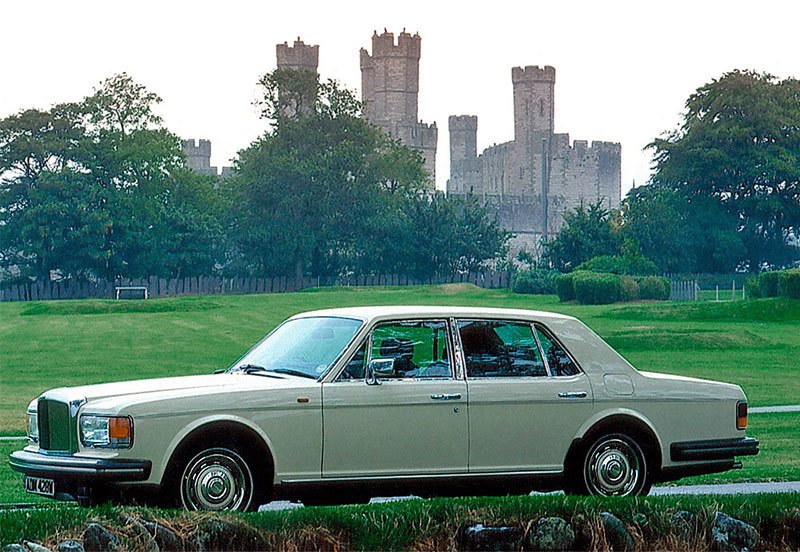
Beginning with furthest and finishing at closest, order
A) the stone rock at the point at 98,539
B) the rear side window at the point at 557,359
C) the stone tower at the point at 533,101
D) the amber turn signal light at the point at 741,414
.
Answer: the stone tower at the point at 533,101 < the amber turn signal light at the point at 741,414 < the rear side window at the point at 557,359 < the stone rock at the point at 98,539

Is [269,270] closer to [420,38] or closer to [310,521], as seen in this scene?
[420,38]

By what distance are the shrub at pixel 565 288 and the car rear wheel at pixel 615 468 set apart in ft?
145

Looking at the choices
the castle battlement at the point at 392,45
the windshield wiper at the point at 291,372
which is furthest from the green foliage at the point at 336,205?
the windshield wiper at the point at 291,372

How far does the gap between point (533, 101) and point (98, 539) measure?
99.5 m

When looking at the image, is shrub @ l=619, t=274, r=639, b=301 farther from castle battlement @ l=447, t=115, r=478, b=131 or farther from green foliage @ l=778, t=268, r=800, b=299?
castle battlement @ l=447, t=115, r=478, b=131

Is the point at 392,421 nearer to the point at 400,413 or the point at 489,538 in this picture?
the point at 400,413

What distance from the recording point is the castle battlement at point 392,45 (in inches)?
4208

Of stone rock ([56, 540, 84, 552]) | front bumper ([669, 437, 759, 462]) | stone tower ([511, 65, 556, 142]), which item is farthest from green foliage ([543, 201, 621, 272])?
stone rock ([56, 540, 84, 552])

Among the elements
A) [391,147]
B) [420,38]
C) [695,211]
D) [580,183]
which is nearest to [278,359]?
[695,211]

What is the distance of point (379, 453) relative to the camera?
31.4ft

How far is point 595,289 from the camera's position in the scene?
52969 millimetres

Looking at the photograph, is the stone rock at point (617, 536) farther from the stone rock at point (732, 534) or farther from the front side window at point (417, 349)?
the front side window at point (417, 349)

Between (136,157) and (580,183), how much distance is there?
37555 millimetres

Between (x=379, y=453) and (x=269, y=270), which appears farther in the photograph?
(x=269, y=270)
